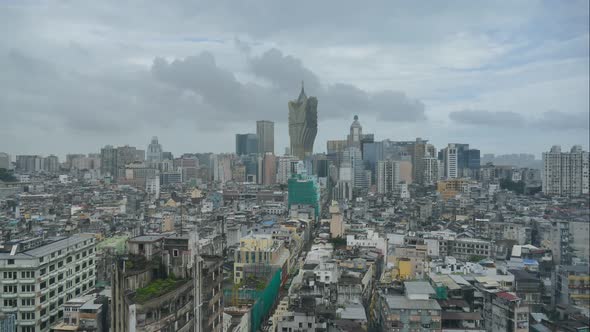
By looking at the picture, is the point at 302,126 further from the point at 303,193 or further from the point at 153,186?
the point at 153,186

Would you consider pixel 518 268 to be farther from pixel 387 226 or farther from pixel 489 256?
pixel 387 226

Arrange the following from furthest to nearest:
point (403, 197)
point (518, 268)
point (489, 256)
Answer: point (403, 197)
point (489, 256)
point (518, 268)

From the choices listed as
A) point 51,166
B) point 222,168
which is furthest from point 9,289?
point 222,168

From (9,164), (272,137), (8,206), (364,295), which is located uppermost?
(272,137)

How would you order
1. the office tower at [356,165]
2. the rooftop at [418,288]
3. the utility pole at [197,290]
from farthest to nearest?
1. the office tower at [356,165]
2. the rooftop at [418,288]
3. the utility pole at [197,290]

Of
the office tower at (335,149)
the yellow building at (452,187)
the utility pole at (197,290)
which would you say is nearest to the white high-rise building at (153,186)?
the yellow building at (452,187)

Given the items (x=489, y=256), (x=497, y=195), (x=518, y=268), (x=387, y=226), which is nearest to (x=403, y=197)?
(x=497, y=195)

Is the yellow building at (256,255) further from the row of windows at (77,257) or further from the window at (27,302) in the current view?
the window at (27,302)
